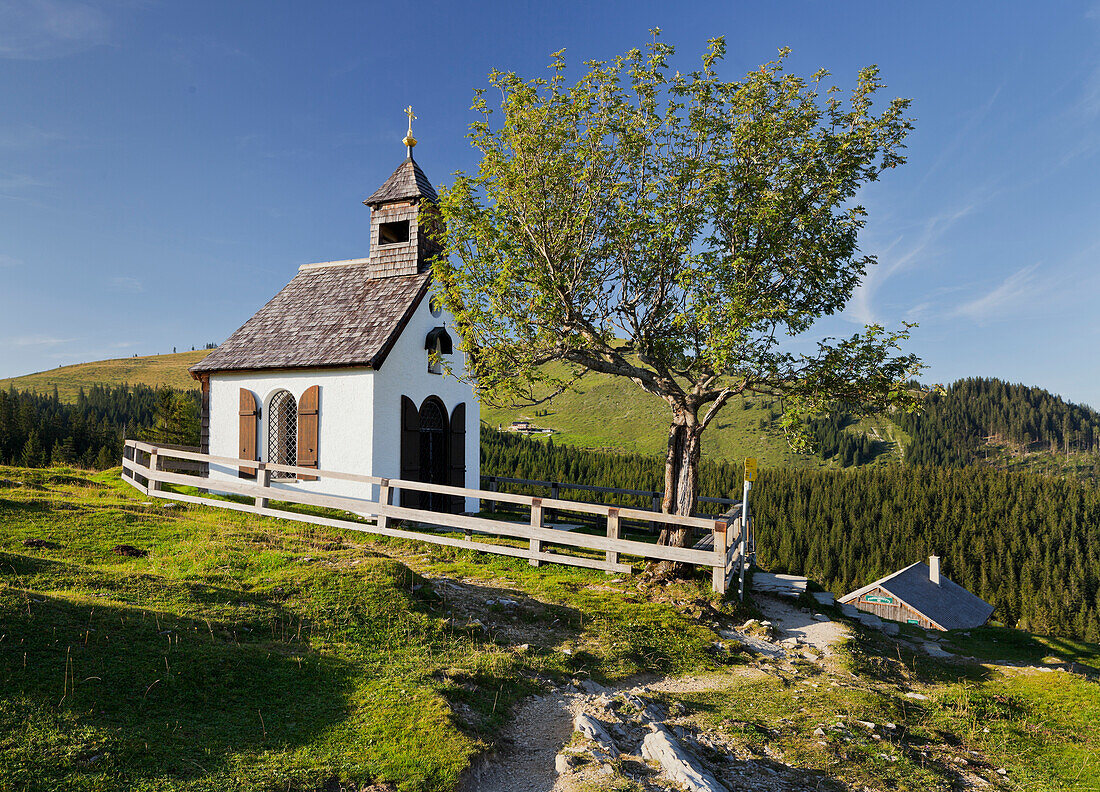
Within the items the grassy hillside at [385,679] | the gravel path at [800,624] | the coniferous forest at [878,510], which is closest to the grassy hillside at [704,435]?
the coniferous forest at [878,510]

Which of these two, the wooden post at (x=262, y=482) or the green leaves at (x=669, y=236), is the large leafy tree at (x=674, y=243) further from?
the wooden post at (x=262, y=482)

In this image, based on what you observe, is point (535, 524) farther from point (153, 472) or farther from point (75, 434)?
point (75, 434)

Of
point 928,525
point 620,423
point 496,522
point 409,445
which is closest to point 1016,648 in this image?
point 496,522

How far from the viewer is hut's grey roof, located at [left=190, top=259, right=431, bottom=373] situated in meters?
18.8

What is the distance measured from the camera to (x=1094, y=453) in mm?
180375

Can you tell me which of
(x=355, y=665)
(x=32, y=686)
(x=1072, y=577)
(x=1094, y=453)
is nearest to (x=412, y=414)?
(x=355, y=665)

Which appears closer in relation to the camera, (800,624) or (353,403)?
(800,624)

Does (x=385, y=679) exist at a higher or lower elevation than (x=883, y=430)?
higher

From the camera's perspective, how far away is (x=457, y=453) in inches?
844

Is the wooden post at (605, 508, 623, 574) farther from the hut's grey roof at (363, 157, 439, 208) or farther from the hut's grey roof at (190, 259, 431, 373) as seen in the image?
the hut's grey roof at (363, 157, 439, 208)

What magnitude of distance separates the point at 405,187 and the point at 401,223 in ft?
4.32

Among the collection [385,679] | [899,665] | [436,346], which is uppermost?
[436,346]

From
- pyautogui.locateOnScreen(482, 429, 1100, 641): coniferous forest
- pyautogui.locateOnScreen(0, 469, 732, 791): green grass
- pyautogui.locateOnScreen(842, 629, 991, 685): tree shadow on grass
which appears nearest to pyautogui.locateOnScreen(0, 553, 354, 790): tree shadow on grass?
pyautogui.locateOnScreen(0, 469, 732, 791): green grass

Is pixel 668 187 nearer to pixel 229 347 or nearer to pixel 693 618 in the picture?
pixel 693 618
